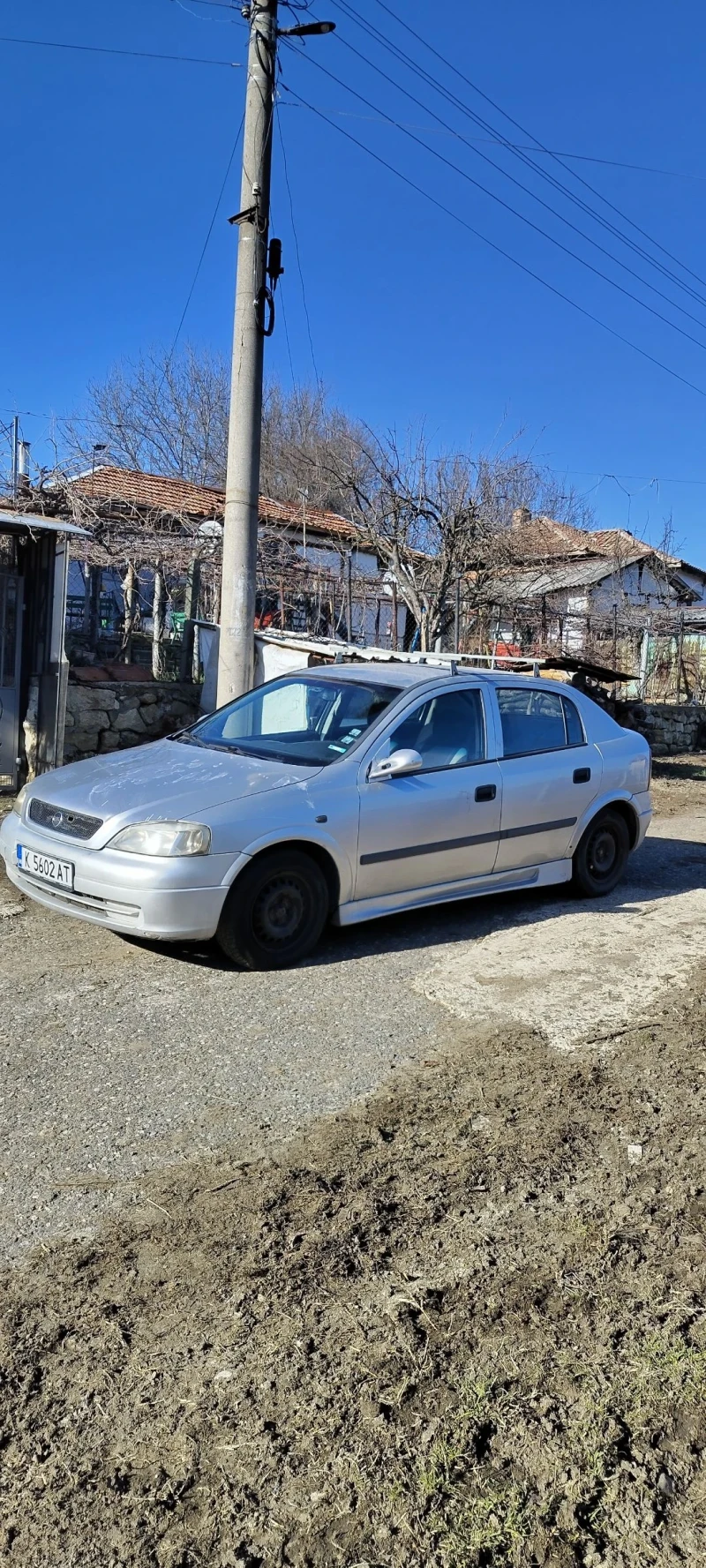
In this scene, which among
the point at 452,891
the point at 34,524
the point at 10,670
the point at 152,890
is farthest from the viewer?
the point at 10,670

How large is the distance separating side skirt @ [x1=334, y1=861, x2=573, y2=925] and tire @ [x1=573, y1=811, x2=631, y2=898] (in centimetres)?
15

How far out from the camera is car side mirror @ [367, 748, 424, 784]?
218 inches

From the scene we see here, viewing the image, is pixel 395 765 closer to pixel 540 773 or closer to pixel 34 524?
pixel 540 773

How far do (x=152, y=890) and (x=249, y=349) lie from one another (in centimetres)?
629

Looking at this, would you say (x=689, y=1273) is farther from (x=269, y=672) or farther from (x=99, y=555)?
(x=99, y=555)

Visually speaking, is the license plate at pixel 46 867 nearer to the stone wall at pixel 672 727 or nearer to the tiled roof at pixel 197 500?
the tiled roof at pixel 197 500

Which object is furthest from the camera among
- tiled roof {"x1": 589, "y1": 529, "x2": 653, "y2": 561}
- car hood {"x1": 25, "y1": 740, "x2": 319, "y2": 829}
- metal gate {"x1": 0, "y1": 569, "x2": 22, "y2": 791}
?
tiled roof {"x1": 589, "y1": 529, "x2": 653, "y2": 561}

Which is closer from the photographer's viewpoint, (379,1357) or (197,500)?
(379,1357)

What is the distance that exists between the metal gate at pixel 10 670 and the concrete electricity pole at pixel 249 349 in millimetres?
2247

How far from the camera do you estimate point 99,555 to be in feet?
38.9

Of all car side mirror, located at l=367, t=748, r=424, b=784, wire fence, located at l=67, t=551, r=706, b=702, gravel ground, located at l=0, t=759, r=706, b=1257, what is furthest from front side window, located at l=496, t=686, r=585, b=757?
wire fence, located at l=67, t=551, r=706, b=702

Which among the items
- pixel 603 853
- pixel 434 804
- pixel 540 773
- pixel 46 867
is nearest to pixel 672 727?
pixel 603 853

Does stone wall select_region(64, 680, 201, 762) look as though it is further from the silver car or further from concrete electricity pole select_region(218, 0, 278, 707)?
the silver car

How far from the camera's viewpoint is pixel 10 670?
1012 centimetres
